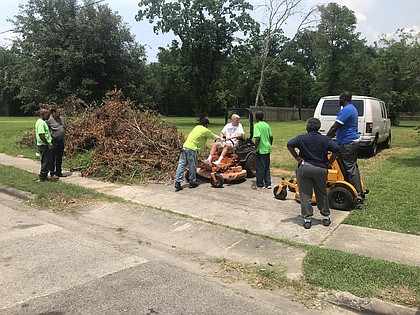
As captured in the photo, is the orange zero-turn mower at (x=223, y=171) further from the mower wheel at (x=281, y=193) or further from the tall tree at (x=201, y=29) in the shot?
the tall tree at (x=201, y=29)

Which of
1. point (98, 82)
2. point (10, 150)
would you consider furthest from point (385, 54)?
point (10, 150)

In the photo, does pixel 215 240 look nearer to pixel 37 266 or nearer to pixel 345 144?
pixel 37 266

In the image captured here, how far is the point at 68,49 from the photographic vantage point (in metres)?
27.7

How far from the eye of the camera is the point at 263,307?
13.4 feet

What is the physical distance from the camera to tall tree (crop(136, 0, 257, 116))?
36.2 metres

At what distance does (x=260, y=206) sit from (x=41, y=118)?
19.0 ft

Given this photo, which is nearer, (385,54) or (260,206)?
(260,206)

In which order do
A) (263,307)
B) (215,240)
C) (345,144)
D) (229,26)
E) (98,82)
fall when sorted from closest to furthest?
(263,307)
(215,240)
(345,144)
(98,82)
(229,26)

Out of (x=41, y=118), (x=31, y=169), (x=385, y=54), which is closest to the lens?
(x=41, y=118)

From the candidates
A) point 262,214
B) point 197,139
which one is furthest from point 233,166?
point 262,214

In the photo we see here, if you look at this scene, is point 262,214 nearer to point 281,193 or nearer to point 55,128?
point 281,193

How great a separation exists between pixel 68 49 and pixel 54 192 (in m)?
21.5

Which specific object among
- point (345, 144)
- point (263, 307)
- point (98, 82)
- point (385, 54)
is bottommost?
point (263, 307)

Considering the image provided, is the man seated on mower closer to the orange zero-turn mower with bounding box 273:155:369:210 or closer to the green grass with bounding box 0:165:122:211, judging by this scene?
the green grass with bounding box 0:165:122:211
